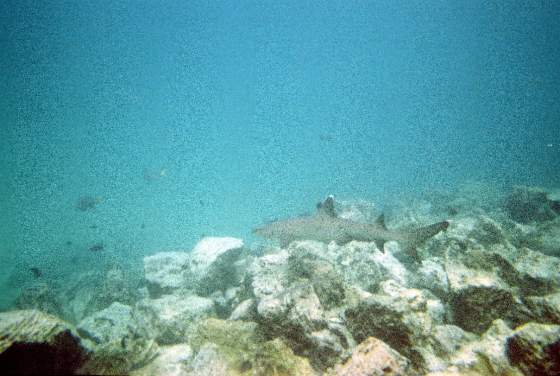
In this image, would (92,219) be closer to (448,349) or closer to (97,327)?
(97,327)

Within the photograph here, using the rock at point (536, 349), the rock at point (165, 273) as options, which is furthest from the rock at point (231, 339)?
the rock at point (165, 273)

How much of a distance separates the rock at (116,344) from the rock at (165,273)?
1.39 m

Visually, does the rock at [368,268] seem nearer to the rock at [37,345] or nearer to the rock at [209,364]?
the rock at [209,364]

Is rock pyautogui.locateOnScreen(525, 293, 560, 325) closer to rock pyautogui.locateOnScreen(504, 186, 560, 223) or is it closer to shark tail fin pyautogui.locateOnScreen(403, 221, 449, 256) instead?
shark tail fin pyautogui.locateOnScreen(403, 221, 449, 256)

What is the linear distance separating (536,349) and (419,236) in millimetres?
3440

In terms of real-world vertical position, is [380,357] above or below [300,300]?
below

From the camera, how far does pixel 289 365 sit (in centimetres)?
275

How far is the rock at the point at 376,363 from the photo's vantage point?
227 centimetres

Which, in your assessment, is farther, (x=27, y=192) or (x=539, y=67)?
(x=539, y=67)

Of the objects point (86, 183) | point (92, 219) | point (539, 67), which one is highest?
point (539, 67)

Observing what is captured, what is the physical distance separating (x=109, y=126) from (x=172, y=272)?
78.6m

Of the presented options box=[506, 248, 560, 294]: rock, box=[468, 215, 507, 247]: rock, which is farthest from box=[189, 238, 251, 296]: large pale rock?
box=[468, 215, 507, 247]: rock

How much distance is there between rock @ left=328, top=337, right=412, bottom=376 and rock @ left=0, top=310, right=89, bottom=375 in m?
2.39

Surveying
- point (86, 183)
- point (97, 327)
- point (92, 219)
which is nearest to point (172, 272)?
point (97, 327)
